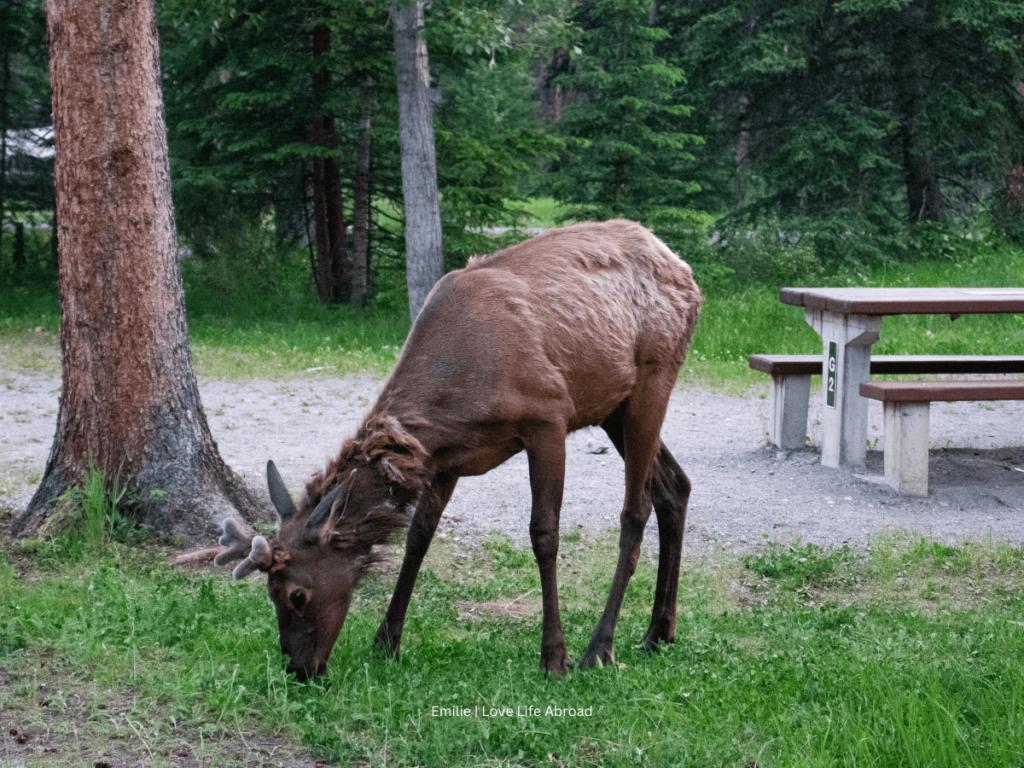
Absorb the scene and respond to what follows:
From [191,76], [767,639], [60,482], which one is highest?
[191,76]

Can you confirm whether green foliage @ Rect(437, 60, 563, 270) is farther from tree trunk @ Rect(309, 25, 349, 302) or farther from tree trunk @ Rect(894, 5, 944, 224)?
tree trunk @ Rect(894, 5, 944, 224)

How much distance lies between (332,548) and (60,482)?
8.99 ft

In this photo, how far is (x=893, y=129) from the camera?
16.5 meters

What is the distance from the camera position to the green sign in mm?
7707

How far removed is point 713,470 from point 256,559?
16.1ft

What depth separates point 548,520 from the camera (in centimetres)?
421

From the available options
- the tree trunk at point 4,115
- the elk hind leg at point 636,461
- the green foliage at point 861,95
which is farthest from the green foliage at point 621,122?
the elk hind leg at point 636,461

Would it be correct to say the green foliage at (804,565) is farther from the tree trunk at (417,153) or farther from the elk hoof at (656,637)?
the tree trunk at (417,153)

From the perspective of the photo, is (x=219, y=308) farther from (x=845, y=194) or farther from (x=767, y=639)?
(x=767, y=639)

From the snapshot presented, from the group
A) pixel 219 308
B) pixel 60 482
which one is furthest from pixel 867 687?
pixel 219 308

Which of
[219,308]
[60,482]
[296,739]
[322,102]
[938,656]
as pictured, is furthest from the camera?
[219,308]

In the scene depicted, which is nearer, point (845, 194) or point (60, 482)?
point (60, 482)

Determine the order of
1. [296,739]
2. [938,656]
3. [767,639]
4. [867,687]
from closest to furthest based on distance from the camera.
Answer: [296,739], [867,687], [938,656], [767,639]

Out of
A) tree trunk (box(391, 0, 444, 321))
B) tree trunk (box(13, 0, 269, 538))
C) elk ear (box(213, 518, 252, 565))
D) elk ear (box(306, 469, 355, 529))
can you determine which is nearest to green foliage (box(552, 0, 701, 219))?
tree trunk (box(391, 0, 444, 321))
